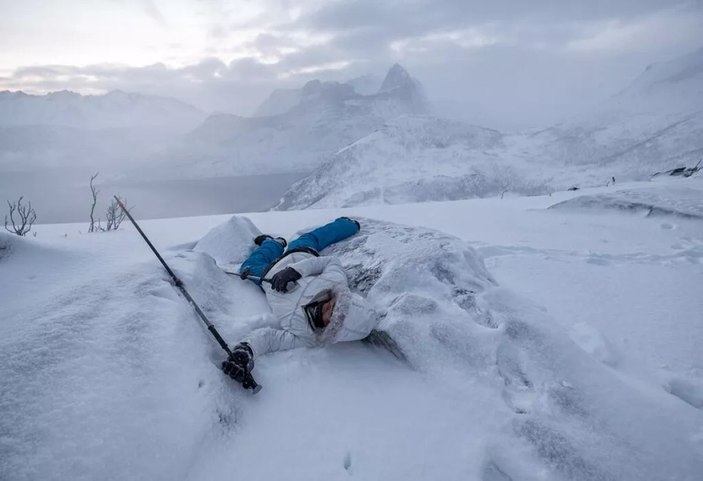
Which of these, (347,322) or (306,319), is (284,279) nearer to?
(306,319)

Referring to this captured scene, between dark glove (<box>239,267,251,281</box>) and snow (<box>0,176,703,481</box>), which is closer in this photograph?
snow (<box>0,176,703,481</box>)

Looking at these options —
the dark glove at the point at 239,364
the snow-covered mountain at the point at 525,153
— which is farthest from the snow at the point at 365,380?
the snow-covered mountain at the point at 525,153

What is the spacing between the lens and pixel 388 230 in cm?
551

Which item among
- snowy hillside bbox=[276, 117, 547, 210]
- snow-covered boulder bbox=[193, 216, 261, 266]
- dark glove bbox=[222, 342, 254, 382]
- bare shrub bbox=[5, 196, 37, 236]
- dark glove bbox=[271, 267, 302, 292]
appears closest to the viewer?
dark glove bbox=[222, 342, 254, 382]

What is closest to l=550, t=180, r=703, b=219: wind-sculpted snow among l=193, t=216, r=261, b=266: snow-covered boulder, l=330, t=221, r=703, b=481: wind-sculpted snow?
l=330, t=221, r=703, b=481: wind-sculpted snow

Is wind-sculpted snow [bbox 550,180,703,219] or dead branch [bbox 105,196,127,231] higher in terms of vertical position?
wind-sculpted snow [bbox 550,180,703,219]

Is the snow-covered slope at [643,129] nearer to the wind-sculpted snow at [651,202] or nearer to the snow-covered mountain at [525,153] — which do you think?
the snow-covered mountain at [525,153]

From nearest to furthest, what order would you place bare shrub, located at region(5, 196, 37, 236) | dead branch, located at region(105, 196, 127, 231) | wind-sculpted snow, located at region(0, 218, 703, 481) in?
wind-sculpted snow, located at region(0, 218, 703, 481) < bare shrub, located at region(5, 196, 37, 236) < dead branch, located at region(105, 196, 127, 231)

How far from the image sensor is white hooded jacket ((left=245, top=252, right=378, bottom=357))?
10.8ft

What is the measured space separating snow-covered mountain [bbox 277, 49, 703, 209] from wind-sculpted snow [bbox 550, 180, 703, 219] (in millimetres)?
95257

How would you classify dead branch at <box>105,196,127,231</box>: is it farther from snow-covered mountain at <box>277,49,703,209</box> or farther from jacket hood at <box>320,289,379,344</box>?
snow-covered mountain at <box>277,49,703,209</box>

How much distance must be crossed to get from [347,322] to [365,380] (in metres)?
0.52

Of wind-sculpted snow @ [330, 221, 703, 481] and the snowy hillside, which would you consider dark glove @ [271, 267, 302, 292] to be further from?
the snowy hillside

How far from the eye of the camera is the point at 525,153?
140m
